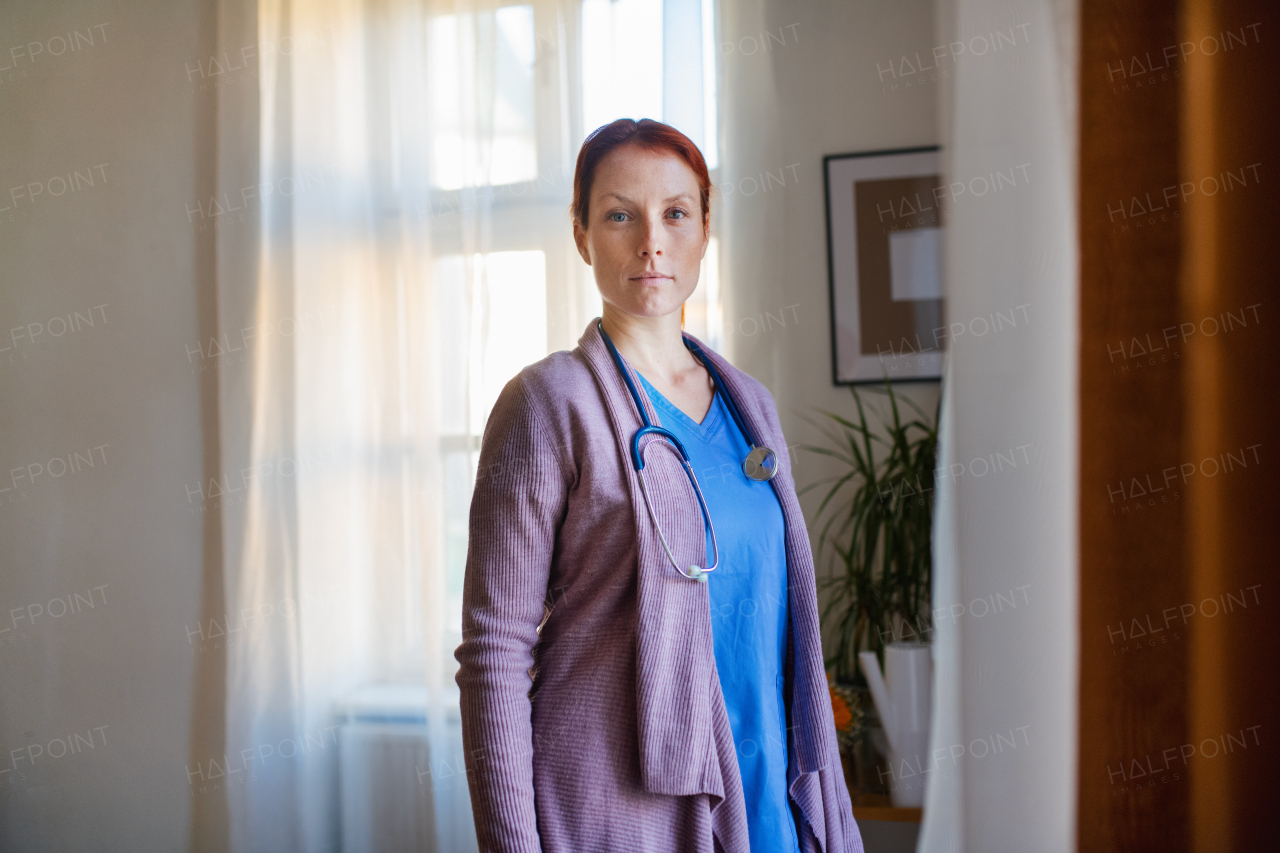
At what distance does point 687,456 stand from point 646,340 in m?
0.17

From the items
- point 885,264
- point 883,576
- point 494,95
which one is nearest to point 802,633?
point 883,576

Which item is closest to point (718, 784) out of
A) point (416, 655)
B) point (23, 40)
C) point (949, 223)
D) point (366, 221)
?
point (949, 223)

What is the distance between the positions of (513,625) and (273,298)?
5.35ft

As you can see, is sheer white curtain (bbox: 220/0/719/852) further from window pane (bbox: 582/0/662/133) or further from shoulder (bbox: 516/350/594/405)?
shoulder (bbox: 516/350/594/405)

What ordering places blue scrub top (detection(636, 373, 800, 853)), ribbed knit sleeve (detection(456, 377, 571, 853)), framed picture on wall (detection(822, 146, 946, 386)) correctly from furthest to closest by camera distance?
framed picture on wall (detection(822, 146, 946, 386))
blue scrub top (detection(636, 373, 800, 853))
ribbed knit sleeve (detection(456, 377, 571, 853))

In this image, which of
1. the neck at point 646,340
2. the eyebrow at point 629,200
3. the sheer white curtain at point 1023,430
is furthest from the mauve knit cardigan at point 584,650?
the sheer white curtain at point 1023,430

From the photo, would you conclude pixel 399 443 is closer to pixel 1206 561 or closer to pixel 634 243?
pixel 634 243

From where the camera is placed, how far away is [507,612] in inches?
32.3

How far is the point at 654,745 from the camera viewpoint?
0.82 meters

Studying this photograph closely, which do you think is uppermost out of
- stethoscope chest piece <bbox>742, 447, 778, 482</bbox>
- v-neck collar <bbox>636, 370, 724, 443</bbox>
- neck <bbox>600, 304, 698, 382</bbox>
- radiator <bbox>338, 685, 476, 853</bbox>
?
neck <bbox>600, 304, 698, 382</bbox>

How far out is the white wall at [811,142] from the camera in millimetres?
2006

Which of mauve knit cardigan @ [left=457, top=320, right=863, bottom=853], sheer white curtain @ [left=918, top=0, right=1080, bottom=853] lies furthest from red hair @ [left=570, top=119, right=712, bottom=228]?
sheer white curtain @ [left=918, top=0, right=1080, bottom=853]

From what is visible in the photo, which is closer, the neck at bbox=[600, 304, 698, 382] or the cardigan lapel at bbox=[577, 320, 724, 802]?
the cardigan lapel at bbox=[577, 320, 724, 802]

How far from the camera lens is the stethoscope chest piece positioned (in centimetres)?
98
